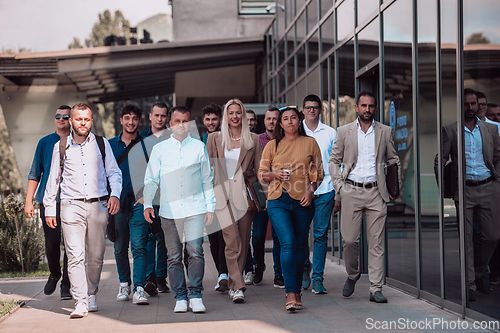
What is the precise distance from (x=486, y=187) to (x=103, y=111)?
64.9m

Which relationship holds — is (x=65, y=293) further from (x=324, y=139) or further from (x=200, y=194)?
(x=324, y=139)

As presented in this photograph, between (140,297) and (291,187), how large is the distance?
6.29 ft

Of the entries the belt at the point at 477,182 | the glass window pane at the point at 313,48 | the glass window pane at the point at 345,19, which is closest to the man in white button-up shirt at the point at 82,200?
the belt at the point at 477,182

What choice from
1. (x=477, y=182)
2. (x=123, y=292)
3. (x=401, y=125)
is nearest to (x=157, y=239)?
(x=123, y=292)

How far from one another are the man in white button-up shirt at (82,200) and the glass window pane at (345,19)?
4456 mm

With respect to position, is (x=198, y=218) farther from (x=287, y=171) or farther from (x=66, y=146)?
(x=66, y=146)

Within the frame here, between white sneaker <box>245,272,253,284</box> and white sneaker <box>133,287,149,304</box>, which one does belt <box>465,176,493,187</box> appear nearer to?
white sneaker <box>245,272,253,284</box>

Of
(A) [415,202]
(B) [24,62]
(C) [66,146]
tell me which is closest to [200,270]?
(C) [66,146]

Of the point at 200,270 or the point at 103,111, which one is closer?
the point at 200,270

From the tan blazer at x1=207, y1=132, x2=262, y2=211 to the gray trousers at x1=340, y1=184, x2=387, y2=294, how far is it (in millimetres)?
985

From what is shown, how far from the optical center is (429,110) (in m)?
5.88

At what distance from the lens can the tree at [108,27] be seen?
228 feet

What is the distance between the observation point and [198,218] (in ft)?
18.4

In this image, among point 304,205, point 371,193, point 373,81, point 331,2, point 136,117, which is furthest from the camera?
point 331,2
